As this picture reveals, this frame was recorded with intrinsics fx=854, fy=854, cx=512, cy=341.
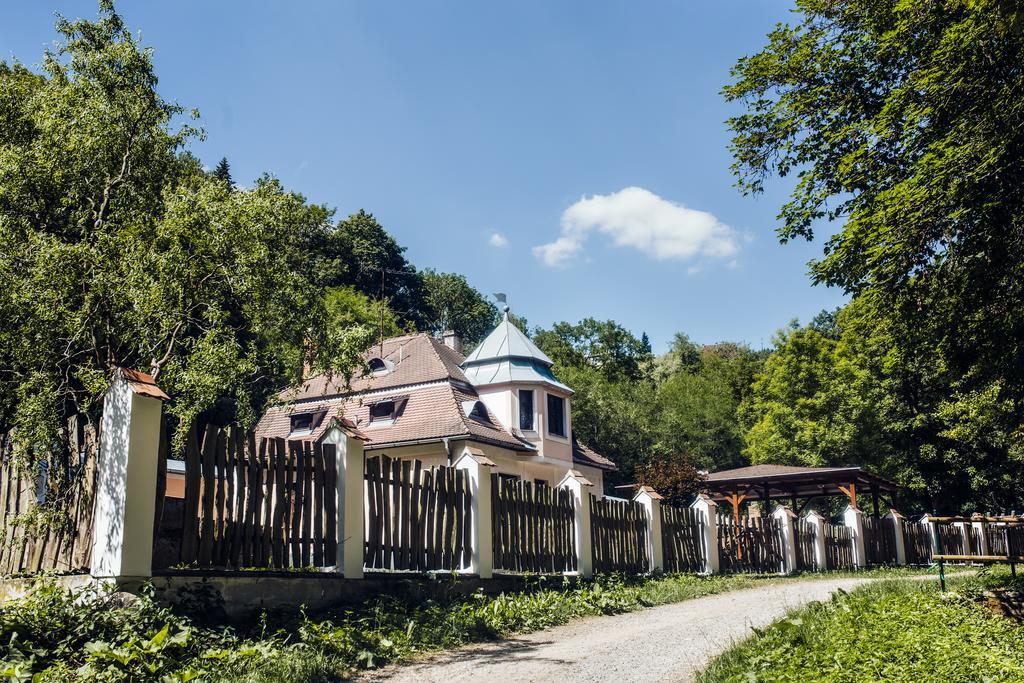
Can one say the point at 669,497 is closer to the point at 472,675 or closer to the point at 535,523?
the point at 535,523

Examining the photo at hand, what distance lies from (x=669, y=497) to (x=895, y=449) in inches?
528

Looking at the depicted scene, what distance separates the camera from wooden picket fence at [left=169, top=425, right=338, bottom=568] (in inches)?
325

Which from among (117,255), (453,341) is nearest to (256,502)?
(117,255)

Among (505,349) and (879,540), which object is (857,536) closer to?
(879,540)

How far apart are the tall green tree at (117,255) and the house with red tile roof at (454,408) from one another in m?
13.0

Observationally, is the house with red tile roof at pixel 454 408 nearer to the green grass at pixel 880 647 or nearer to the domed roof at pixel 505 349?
the domed roof at pixel 505 349

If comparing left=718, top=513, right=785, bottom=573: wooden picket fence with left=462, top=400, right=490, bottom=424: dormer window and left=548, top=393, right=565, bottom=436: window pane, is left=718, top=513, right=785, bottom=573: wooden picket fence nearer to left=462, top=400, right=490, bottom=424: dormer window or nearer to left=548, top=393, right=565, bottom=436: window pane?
left=462, top=400, right=490, bottom=424: dormer window

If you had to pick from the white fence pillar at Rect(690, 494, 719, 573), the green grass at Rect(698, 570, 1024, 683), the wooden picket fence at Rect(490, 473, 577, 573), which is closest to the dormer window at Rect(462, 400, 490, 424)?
the white fence pillar at Rect(690, 494, 719, 573)

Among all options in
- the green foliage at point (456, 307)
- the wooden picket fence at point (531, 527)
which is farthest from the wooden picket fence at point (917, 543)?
the green foliage at point (456, 307)

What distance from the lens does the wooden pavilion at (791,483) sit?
2456 cm

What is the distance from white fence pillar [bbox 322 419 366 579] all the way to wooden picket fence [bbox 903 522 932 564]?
2101 cm

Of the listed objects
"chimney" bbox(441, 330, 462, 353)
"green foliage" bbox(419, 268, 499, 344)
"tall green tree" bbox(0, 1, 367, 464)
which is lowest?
"tall green tree" bbox(0, 1, 367, 464)

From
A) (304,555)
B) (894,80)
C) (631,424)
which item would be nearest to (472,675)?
(304,555)

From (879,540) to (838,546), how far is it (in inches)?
99.2
